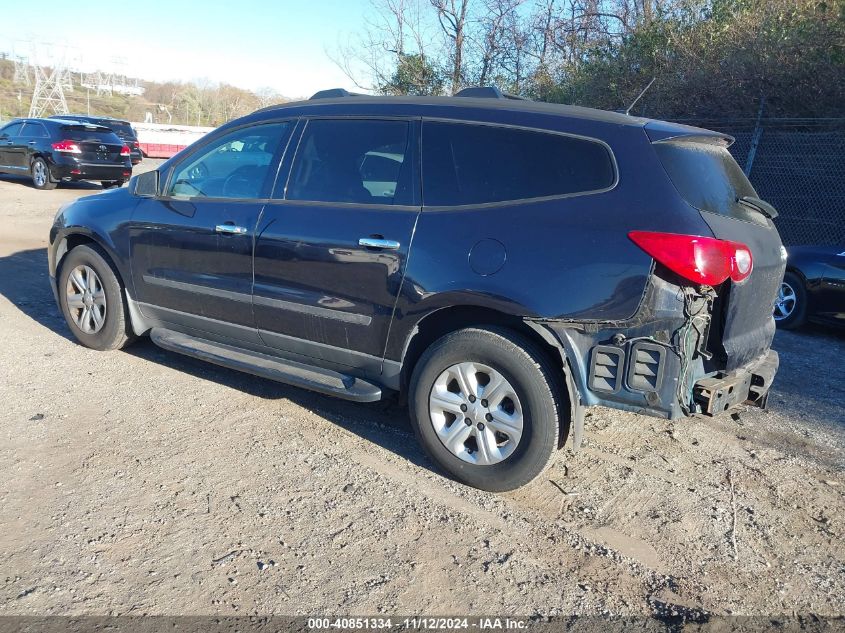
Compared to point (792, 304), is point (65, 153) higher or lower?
higher

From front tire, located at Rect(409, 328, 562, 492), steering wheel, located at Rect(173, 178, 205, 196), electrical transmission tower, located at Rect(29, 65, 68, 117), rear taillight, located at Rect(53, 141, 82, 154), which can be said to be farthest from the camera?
electrical transmission tower, located at Rect(29, 65, 68, 117)

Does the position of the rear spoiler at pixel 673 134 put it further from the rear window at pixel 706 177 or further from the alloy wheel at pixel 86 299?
the alloy wheel at pixel 86 299

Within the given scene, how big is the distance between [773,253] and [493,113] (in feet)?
5.57

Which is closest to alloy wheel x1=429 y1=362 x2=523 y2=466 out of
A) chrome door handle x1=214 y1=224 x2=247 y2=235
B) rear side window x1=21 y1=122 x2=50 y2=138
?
chrome door handle x1=214 y1=224 x2=247 y2=235

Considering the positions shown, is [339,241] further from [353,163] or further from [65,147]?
[65,147]

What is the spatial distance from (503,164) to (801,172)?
9414 mm

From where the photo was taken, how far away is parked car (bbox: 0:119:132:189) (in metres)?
16.5

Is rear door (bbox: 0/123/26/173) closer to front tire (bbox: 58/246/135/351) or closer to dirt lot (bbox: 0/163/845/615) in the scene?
front tire (bbox: 58/246/135/351)

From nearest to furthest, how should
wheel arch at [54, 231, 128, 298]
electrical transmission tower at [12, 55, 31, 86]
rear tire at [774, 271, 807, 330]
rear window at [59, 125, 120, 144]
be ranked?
wheel arch at [54, 231, 128, 298], rear tire at [774, 271, 807, 330], rear window at [59, 125, 120, 144], electrical transmission tower at [12, 55, 31, 86]

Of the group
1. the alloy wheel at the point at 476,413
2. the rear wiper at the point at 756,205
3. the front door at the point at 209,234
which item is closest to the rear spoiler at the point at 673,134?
the rear wiper at the point at 756,205

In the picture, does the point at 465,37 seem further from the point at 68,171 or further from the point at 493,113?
the point at 493,113

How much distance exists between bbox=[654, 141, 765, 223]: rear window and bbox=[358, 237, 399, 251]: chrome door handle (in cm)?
141

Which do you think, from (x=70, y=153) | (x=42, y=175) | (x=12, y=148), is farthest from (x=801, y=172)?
(x=12, y=148)

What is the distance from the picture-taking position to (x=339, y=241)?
13.1 feet
